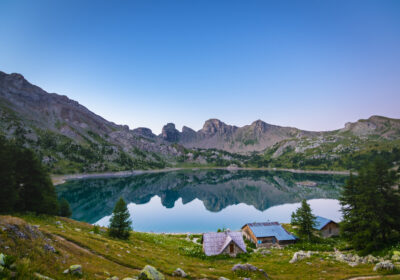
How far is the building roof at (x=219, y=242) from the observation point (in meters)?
37.4

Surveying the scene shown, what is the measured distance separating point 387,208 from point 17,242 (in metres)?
43.3

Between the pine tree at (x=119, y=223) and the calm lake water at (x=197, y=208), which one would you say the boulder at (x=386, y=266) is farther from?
the calm lake water at (x=197, y=208)

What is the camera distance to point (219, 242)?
38688mm

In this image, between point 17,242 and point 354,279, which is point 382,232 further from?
→ point 17,242

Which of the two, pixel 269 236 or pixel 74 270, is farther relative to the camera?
pixel 269 236

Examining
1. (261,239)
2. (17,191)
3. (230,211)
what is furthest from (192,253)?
(230,211)

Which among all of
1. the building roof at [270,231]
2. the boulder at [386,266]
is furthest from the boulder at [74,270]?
the building roof at [270,231]

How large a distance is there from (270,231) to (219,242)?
16.7 m

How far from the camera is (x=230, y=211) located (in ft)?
327

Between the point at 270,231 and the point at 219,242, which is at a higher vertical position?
the point at 219,242

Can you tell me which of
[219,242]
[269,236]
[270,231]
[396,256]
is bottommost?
[269,236]

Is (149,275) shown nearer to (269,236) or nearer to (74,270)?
(74,270)

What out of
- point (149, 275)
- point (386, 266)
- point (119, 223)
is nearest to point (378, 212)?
point (386, 266)

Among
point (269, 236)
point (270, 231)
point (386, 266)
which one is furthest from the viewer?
point (270, 231)
